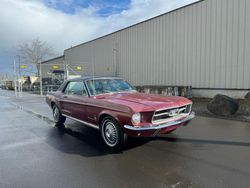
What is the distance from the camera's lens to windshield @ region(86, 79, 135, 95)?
5.00 m

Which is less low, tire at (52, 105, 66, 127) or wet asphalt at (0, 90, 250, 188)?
tire at (52, 105, 66, 127)

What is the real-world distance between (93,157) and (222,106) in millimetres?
5560

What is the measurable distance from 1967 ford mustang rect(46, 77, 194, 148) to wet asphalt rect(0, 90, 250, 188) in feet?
1.56

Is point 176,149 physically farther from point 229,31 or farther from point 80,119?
point 229,31

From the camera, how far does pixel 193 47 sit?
1191 cm

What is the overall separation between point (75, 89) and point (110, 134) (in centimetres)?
203

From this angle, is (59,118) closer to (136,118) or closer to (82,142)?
(82,142)

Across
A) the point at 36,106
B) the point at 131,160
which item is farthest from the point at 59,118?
the point at 36,106

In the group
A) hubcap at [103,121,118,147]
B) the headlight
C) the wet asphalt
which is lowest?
the wet asphalt

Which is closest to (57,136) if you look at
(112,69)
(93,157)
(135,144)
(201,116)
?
(93,157)

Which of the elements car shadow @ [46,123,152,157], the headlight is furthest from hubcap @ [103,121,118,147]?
the headlight

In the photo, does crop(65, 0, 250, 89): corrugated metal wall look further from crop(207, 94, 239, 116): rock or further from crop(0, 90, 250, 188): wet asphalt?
crop(0, 90, 250, 188): wet asphalt

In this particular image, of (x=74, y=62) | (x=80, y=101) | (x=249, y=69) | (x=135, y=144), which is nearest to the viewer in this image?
(x=135, y=144)

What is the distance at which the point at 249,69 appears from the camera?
31.9 feet
